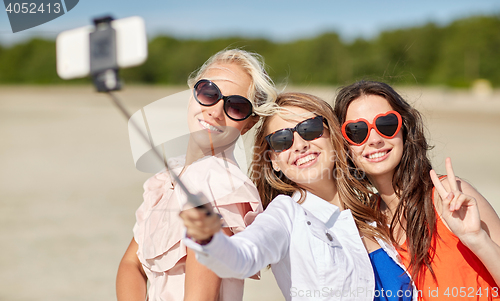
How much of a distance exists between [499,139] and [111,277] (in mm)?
14531

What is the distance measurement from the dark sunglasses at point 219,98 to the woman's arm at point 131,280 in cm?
95

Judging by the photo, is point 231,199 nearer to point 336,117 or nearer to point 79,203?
point 336,117

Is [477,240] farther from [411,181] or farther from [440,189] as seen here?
[411,181]

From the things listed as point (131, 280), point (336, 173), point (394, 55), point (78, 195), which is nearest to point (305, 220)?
point (336, 173)

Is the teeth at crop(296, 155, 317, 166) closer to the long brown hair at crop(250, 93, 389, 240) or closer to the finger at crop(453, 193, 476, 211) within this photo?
the long brown hair at crop(250, 93, 389, 240)

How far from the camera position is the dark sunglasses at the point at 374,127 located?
2.43m

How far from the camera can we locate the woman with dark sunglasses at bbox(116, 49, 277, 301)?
193cm

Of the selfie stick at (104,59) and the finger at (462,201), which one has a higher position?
the selfie stick at (104,59)

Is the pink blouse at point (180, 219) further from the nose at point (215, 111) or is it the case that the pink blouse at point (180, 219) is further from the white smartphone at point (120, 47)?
the white smartphone at point (120, 47)

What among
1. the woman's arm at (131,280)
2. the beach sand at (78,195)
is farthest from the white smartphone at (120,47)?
the beach sand at (78,195)

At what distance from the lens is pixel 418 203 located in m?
2.42

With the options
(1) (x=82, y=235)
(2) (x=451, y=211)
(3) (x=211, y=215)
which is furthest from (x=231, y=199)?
(1) (x=82, y=235)

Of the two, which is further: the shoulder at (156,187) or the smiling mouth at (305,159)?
the smiling mouth at (305,159)

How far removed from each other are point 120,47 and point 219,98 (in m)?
1.08
